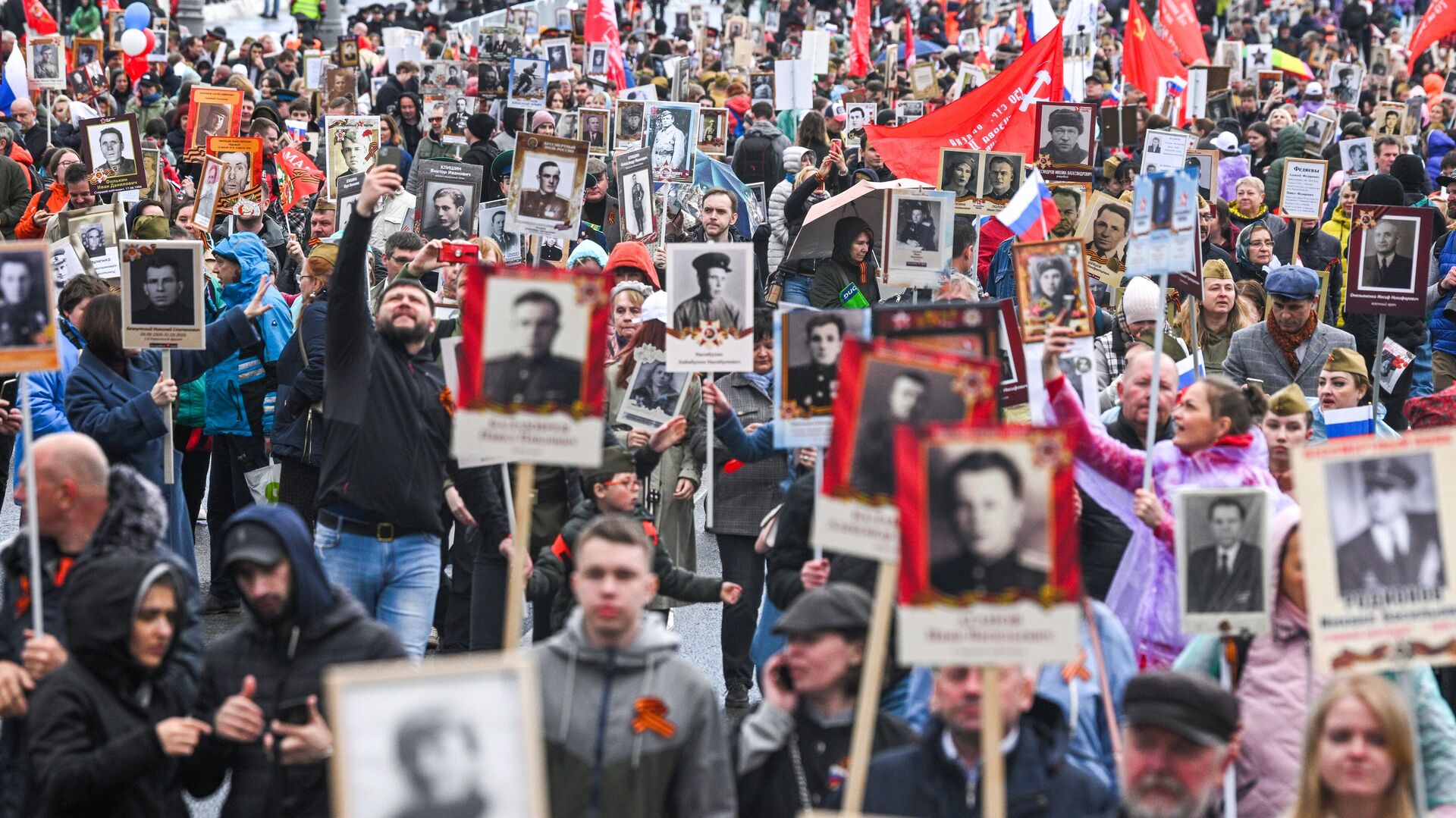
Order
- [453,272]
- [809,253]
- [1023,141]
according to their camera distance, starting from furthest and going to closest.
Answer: [1023,141] → [809,253] → [453,272]

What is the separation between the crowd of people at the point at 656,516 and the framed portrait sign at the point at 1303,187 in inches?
11.3

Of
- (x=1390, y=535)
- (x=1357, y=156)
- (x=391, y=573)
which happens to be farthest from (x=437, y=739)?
(x=1357, y=156)

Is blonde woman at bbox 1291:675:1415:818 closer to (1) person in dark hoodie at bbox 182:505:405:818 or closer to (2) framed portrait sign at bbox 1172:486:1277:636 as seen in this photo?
(2) framed portrait sign at bbox 1172:486:1277:636

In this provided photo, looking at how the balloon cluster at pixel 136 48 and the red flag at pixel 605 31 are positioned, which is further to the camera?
the balloon cluster at pixel 136 48

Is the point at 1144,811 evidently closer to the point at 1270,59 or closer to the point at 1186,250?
the point at 1186,250

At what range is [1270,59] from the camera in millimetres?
31156

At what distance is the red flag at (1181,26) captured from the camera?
79.9ft

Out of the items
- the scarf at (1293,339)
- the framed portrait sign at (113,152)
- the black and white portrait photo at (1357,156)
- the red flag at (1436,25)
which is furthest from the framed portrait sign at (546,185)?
the red flag at (1436,25)

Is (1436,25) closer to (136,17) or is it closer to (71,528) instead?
(136,17)

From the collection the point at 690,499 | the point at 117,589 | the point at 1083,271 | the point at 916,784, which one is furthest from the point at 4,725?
the point at 1083,271

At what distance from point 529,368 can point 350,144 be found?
10.4 metres

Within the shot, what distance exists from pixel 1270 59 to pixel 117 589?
2917 cm

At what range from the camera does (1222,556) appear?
5059 millimetres

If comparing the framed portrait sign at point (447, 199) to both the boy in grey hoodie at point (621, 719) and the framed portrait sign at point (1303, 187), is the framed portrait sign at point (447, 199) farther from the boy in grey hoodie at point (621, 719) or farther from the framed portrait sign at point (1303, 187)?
the boy in grey hoodie at point (621, 719)
